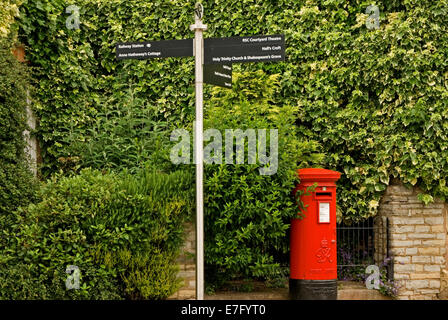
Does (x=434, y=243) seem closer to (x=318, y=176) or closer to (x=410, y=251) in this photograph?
(x=410, y=251)

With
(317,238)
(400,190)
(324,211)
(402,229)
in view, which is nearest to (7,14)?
(324,211)

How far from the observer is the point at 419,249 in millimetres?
7930

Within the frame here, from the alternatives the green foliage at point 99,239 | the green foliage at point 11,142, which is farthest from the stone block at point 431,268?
the green foliage at point 11,142

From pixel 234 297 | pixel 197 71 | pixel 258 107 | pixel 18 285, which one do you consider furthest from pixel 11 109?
pixel 234 297

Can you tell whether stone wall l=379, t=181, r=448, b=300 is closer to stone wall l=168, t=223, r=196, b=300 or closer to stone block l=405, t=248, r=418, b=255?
stone block l=405, t=248, r=418, b=255

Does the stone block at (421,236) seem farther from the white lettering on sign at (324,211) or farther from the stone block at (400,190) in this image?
the white lettering on sign at (324,211)

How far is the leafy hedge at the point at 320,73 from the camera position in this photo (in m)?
7.90

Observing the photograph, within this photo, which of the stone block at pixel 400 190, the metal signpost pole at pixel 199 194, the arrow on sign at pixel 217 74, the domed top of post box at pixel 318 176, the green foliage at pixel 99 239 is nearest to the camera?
the metal signpost pole at pixel 199 194

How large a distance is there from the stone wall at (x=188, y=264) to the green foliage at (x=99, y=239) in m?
0.16

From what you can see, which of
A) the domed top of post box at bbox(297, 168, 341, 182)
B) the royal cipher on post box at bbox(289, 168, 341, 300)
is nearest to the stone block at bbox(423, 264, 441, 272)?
the royal cipher on post box at bbox(289, 168, 341, 300)

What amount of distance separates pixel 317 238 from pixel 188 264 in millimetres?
1548

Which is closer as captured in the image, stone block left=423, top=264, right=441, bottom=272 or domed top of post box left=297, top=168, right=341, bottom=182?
domed top of post box left=297, top=168, right=341, bottom=182

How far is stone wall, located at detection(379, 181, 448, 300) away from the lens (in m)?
7.91

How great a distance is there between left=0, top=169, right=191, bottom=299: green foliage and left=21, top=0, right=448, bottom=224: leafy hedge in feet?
8.33
